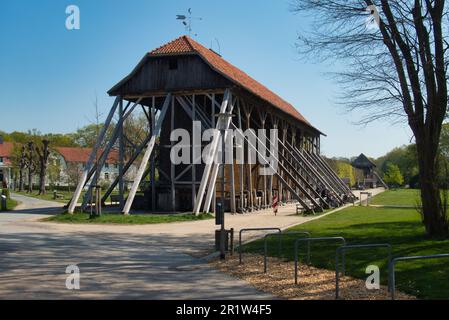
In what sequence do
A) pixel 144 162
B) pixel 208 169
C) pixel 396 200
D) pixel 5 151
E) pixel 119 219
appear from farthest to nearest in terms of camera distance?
pixel 5 151 → pixel 396 200 → pixel 144 162 → pixel 208 169 → pixel 119 219

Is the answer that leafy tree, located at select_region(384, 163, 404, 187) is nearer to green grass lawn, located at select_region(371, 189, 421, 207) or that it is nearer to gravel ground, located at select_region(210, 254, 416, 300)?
green grass lawn, located at select_region(371, 189, 421, 207)

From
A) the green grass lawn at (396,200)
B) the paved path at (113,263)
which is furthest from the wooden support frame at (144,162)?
the green grass lawn at (396,200)

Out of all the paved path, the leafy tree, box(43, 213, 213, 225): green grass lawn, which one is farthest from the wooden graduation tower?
the leafy tree

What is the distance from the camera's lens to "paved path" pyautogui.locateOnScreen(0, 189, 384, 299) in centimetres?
805

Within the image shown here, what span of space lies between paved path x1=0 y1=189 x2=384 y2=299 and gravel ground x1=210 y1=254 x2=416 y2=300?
0.39 m

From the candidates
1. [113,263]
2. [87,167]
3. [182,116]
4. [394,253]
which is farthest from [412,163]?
[113,263]

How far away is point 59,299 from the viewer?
7430 mm

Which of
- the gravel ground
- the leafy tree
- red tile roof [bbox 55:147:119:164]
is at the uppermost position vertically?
red tile roof [bbox 55:147:119:164]

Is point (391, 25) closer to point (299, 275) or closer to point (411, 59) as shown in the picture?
point (411, 59)

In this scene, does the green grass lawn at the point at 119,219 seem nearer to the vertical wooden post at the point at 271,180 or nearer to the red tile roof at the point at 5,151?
the vertical wooden post at the point at 271,180

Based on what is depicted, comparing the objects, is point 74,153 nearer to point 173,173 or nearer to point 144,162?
point 173,173

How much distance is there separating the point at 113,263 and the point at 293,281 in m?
4.23

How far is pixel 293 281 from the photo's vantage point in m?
9.18
